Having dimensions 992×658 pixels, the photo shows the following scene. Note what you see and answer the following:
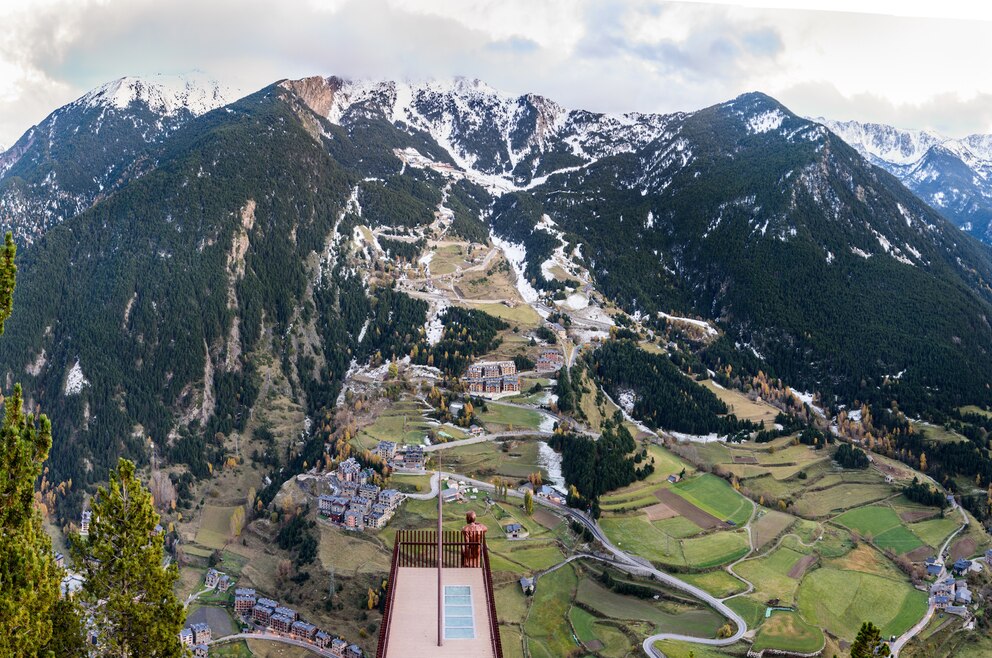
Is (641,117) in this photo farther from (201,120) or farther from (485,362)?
(485,362)

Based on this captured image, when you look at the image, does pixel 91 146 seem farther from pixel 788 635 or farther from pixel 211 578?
pixel 788 635

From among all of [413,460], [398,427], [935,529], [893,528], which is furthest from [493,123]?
[935,529]

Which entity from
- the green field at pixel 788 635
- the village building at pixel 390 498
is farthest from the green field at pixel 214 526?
the green field at pixel 788 635

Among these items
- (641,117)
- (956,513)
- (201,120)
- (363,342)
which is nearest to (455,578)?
(956,513)

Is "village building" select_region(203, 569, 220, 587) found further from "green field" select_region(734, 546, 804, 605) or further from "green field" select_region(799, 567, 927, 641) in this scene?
"green field" select_region(799, 567, 927, 641)

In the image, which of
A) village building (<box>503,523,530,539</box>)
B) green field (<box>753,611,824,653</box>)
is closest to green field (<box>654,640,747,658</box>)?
green field (<box>753,611,824,653</box>)

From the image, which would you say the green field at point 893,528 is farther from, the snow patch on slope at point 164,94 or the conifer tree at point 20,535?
the snow patch on slope at point 164,94
